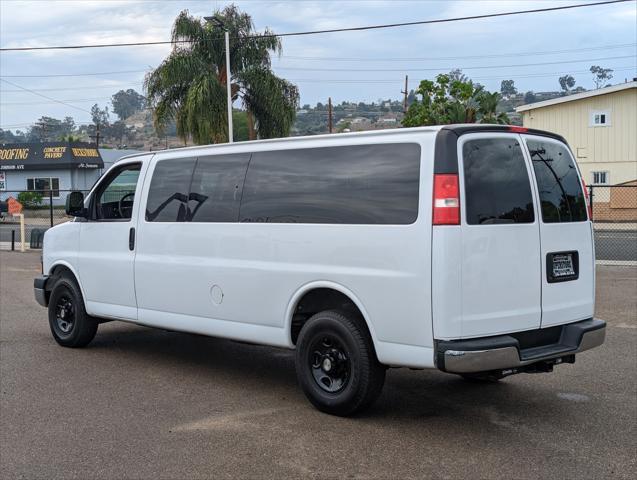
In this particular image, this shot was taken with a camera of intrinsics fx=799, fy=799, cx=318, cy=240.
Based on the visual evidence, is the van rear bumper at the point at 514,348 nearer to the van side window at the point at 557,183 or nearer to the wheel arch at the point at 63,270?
the van side window at the point at 557,183

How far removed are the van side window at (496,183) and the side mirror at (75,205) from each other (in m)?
4.75

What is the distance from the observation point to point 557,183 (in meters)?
6.30

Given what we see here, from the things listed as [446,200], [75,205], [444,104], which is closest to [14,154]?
[444,104]

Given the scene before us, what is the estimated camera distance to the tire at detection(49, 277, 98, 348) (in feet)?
28.9

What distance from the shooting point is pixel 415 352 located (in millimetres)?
5613

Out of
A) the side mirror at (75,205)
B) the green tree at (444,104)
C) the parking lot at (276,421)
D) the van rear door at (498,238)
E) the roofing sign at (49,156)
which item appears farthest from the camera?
the roofing sign at (49,156)

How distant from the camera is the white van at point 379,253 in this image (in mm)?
5535

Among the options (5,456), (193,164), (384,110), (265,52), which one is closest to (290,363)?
(193,164)

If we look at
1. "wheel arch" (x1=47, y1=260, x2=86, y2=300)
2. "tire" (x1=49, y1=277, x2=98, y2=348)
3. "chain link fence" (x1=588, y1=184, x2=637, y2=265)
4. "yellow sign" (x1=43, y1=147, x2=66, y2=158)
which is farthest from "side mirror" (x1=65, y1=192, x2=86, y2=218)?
A: "yellow sign" (x1=43, y1=147, x2=66, y2=158)

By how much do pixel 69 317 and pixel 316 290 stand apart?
3906mm

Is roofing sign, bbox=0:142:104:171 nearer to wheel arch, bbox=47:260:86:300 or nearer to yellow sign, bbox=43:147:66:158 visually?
yellow sign, bbox=43:147:66:158

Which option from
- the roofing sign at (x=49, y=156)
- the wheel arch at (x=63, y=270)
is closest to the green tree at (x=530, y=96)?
the roofing sign at (x=49, y=156)

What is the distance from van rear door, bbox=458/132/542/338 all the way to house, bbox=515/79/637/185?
33.2 metres

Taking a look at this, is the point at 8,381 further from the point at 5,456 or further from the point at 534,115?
the point at 534,115
